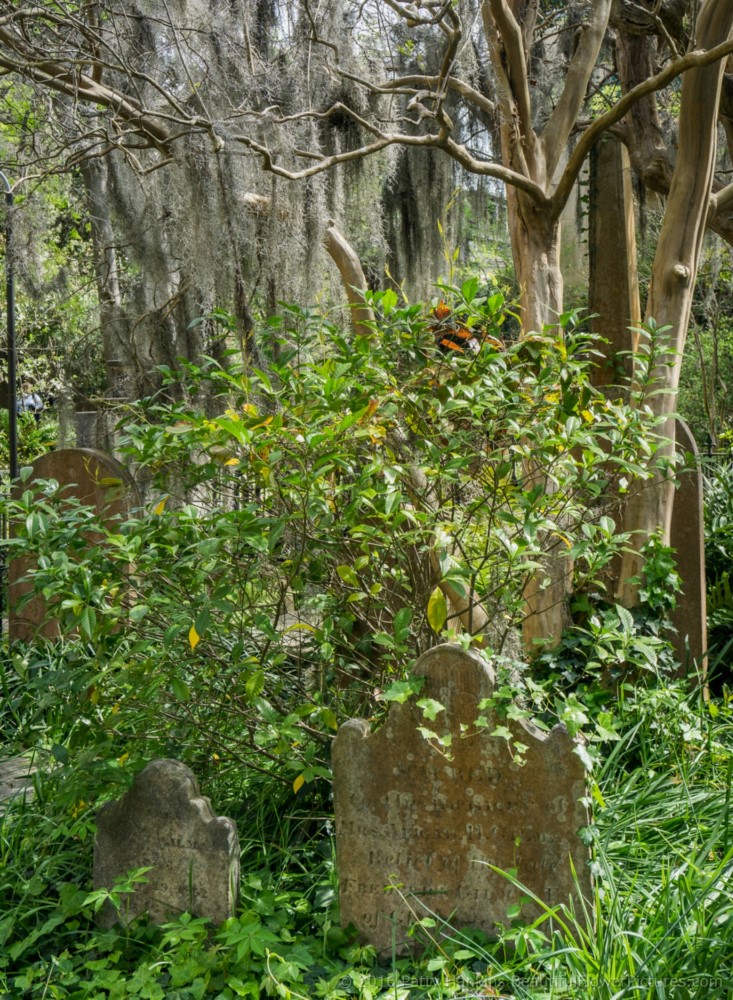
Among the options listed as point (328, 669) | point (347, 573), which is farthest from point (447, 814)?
point (328, 669)

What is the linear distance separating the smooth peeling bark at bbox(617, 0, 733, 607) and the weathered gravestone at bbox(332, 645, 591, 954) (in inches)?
78.9

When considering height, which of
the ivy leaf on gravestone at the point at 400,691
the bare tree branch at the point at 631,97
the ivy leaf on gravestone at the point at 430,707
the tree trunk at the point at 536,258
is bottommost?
the ivy leaf on gravestone at the point at 430,707

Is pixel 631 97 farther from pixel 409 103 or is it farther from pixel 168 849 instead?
pixel 168 849

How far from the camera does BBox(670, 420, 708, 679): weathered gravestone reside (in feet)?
16.8

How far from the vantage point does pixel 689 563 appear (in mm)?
5258

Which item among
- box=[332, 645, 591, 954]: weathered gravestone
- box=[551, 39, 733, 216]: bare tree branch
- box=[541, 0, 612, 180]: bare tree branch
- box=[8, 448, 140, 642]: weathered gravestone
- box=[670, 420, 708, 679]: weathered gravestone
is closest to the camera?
box=[332, 645, 591, 954]: weathered gravestone

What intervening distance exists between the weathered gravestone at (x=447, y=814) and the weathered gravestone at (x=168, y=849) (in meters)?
0.39

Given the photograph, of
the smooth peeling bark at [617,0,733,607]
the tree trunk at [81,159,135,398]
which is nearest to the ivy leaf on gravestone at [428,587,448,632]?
the smooth peeling bark at [617,0,733,607]

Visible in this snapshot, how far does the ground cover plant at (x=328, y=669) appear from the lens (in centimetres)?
302

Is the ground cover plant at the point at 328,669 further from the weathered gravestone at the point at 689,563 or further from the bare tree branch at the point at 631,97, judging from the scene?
the bare tree branch at the point at 631,97

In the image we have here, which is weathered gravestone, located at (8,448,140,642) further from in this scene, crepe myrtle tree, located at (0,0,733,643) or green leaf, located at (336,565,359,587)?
green leaf, located at (336,565,359,587)

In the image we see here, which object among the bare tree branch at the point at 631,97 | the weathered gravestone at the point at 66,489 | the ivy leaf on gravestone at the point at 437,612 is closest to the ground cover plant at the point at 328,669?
the ivy leaf on gravestone at the point at 437,612

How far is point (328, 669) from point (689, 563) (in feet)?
7.27

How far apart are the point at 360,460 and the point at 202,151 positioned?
319 cm
